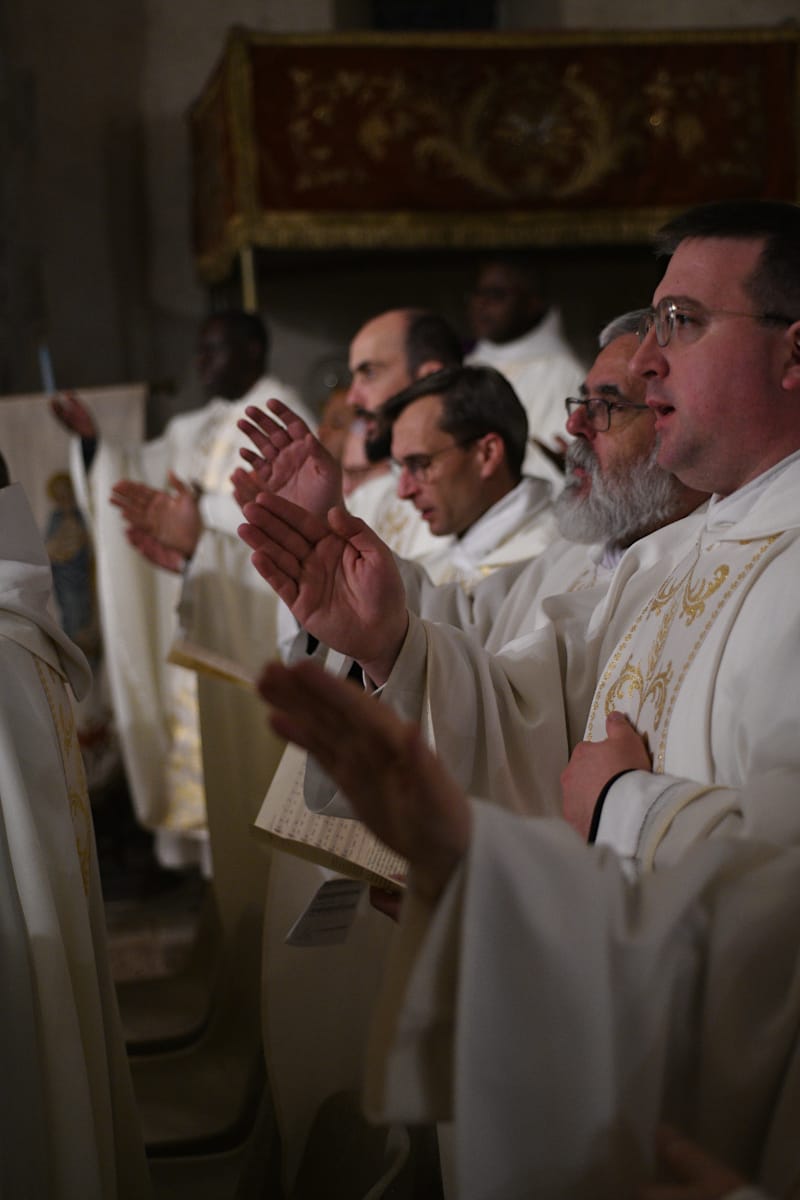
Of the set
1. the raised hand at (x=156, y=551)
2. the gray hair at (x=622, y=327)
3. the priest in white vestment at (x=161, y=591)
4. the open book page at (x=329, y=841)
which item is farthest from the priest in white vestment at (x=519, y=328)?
the open book page at (x=329, y=841)

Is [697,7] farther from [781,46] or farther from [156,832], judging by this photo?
[156,832]

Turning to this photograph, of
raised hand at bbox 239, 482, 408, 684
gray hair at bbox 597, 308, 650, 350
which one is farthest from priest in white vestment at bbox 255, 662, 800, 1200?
gray hair at bbox 597, 308, 650, 350

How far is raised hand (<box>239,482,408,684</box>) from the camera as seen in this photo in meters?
2.23

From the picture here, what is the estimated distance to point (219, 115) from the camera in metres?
6.83

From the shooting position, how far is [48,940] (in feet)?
7.30

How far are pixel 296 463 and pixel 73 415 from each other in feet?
11.4

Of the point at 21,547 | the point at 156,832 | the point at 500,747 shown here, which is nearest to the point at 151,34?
the point at 156,832

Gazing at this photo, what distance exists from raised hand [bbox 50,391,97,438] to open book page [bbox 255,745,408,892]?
3.62 metres

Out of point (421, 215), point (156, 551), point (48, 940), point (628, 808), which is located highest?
point (421, 215)

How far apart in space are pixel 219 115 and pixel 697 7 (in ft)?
9.87

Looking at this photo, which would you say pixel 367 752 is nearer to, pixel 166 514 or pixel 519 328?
pixel 166 514

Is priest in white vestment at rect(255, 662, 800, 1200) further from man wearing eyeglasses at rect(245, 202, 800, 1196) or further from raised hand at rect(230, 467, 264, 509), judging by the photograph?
raised hand at rect(230, 467, 264, 509)

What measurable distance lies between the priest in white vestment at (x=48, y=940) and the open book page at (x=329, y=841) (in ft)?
1.19


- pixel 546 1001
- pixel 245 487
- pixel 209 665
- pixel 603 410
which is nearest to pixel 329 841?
pixel 245 487
